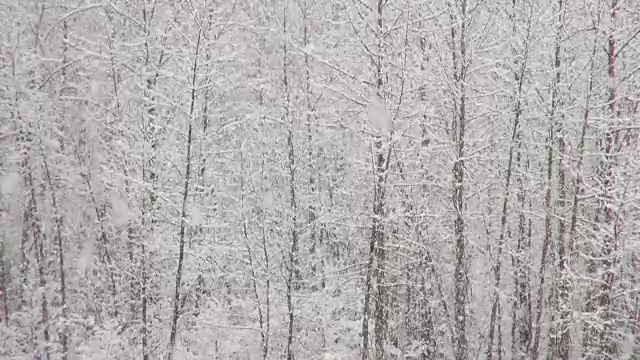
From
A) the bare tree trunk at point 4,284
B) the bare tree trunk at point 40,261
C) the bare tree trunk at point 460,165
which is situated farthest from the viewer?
the bare tree trunk at point 4,284

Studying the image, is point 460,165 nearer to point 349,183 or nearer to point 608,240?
point 608,240

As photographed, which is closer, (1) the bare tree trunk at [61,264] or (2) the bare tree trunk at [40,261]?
(1) the bare tree trunk at [61,264]

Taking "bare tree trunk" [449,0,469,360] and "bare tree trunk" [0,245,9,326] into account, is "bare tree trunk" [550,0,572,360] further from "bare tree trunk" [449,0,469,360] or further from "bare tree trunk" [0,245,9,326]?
"bare tree trunk" [0,245,9,326]

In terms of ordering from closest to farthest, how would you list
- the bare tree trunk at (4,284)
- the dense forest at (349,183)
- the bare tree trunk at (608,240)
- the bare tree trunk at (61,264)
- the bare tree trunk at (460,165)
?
the bare tree trunk at (608,240) < the bare tree trunk at (460,165) < the dense forest at (349,183) < the bare tree trunk at (61,264) < the bare tree trunk at (4,284)

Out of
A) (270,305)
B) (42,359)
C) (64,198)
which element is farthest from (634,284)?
(64,198)

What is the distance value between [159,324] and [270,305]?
2331 millimetres

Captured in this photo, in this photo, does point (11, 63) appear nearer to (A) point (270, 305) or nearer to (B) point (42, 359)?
(B) point (42, 359)

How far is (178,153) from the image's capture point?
9.63 m

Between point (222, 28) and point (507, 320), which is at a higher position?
point (222, 28)

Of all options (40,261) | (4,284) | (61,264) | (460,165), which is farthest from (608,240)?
(4,284)

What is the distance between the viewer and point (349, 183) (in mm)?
15078

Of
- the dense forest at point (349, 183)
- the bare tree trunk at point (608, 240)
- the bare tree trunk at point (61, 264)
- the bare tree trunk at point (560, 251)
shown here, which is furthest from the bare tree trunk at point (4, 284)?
the bare tree trunk at point (608, 240)

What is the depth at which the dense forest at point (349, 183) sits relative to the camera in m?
8.86

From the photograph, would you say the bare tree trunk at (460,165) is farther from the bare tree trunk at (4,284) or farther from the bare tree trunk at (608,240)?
the bare tree trunk at (4,284)
